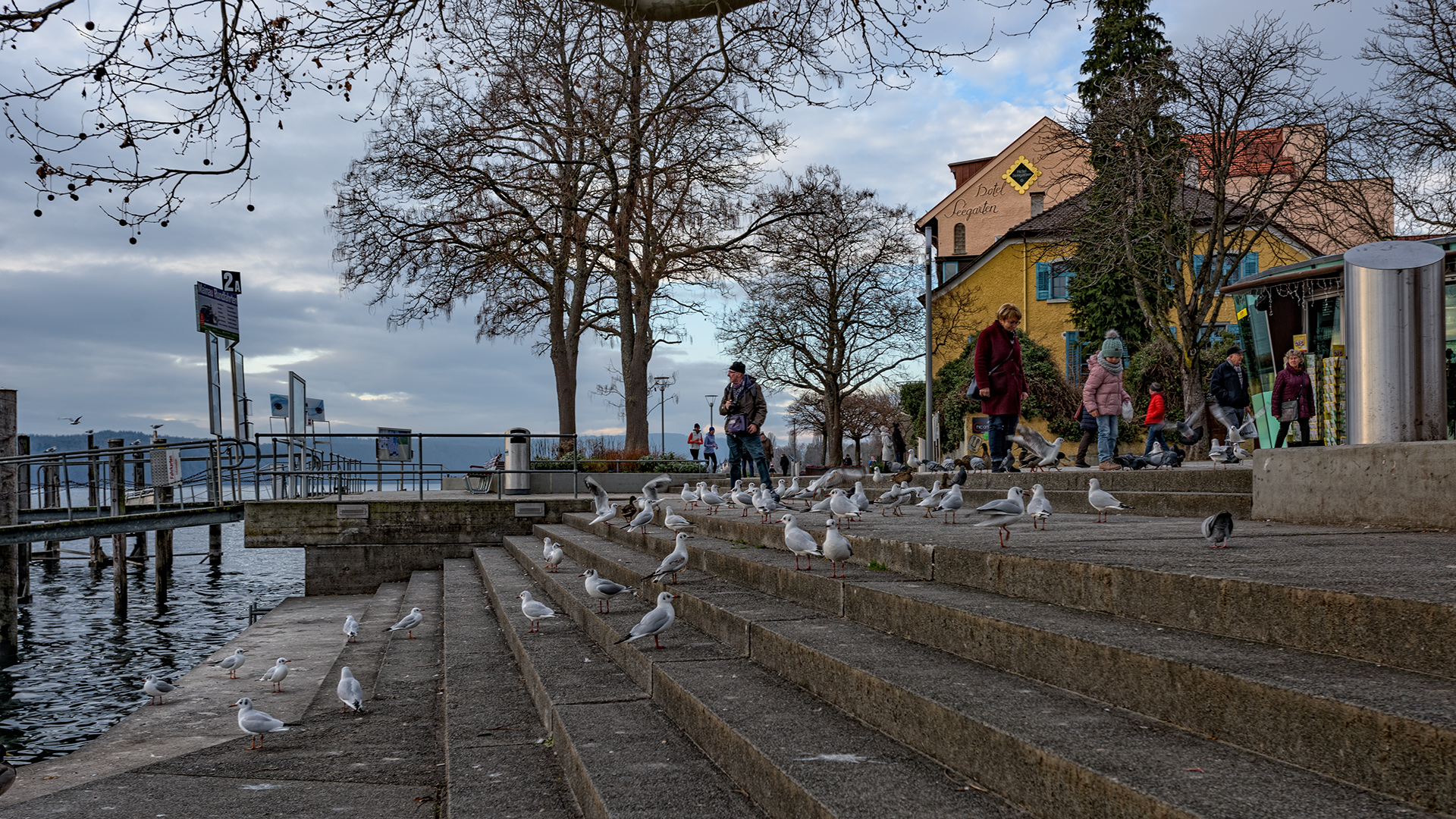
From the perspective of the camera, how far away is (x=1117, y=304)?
110 ft

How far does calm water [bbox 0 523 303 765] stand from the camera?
398 inches

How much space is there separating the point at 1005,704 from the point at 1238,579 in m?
1.04

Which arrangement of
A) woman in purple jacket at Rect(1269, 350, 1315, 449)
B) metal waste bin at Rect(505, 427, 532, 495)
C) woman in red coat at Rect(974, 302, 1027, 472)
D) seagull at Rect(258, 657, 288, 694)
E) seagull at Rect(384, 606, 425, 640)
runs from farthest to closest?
metal waste bin at Rect(505, 427, 532, 495) → woman in purple jacket at Rect(1269, 350, 1315, 449) → woman in red coat at Rect(974, 302, 1027, 472) → seagull at Rect(384, 606, 425, 640) → seagull at Rect(258, 657, 288, 694)

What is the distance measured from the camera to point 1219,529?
4961 millimetres

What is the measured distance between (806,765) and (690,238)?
24050mm

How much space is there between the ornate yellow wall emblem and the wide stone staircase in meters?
46.9

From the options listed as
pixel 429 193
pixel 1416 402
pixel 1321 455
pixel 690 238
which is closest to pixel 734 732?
pixel 1321 455

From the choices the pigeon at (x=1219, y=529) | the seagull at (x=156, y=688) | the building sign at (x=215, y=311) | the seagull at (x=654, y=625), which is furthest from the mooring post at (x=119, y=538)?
the pigeon at (x=1219, y=529)

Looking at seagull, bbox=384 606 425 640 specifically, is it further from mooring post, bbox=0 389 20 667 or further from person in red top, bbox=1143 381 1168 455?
person in red top, bbox=1143 381 1168 455

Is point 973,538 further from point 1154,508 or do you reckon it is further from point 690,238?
point 690,238

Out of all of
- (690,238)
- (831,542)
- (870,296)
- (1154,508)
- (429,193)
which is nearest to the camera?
(831,542)

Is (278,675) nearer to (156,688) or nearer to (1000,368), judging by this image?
(156,688)

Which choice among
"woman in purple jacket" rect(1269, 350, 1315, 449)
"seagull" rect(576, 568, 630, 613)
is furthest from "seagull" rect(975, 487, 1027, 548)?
"woman in purple jacket" rect(1269, 350, 1315, 449)

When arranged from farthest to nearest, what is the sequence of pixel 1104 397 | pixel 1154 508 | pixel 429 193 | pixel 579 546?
pixel 429 193
pixel 1104 397
pixel 579 546
pixel 1154 508
